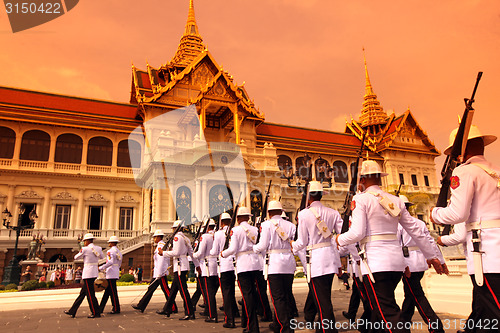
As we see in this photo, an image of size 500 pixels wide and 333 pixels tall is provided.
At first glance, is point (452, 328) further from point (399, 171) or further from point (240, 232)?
point (399, 171)

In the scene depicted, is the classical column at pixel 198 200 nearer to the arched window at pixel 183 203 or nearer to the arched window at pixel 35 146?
the arched window at pixel 183 203

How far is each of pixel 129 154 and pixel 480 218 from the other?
91.9 ft

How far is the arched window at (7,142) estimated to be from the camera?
25.3 metres

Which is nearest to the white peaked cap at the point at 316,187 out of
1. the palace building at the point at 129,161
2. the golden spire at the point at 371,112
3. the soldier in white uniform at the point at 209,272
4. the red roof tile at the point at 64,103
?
the soldier in white uniform at the point at 209,272

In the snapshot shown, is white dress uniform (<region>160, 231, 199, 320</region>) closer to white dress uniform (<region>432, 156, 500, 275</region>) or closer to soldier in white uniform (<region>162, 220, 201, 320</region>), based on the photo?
soldier in white uniform (<region>162, 220, 201, 320</region>)

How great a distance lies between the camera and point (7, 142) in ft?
84.0

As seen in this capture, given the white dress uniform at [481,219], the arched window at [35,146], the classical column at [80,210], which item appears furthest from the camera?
the arched window at [35,146]

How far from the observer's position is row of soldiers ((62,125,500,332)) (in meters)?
3.03

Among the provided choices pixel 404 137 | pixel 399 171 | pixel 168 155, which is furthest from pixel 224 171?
pixel 404 137

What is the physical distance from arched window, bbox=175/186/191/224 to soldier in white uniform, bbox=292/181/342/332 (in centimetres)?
1721

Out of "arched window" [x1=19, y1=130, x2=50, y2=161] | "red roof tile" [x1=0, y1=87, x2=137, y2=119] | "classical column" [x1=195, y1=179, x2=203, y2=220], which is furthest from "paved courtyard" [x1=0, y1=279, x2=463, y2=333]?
"red roof tile" [x1=0, y1=87, x2=137, y2=119]

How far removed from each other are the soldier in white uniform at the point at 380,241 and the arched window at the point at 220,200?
18.8m

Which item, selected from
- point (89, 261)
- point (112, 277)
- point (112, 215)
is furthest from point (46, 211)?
point (89, 261)

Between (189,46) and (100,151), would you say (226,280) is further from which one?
(189,46)
